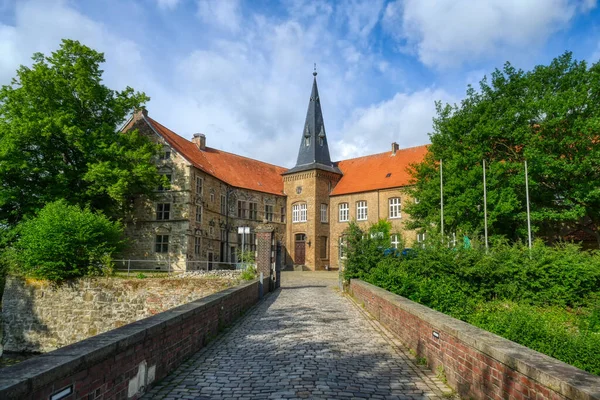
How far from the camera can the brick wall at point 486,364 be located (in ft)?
10.8

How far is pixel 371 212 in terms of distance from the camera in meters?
36.4

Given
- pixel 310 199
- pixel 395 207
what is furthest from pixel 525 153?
pixel 310 199

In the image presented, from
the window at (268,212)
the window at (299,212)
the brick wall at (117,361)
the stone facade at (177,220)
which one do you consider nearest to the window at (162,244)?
the stone facade at (177,220)

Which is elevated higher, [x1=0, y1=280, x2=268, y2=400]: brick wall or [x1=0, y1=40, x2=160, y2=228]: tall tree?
[x1=0, y1=40, x2=160, y2=228]: tall tree

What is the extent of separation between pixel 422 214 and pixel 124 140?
18.1 m

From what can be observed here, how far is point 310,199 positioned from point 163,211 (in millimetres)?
13872

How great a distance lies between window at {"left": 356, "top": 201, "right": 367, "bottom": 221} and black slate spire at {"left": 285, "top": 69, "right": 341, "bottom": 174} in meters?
4.71

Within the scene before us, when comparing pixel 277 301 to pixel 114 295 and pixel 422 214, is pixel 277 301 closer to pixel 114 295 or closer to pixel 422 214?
pixel 114 295

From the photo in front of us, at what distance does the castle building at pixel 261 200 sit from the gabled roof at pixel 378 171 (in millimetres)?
99

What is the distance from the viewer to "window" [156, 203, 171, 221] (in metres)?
28.4

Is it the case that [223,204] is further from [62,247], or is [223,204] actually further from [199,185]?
[62,247]

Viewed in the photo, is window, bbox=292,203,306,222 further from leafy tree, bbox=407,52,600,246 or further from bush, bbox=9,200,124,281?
bush, bbox=9,200,124,281

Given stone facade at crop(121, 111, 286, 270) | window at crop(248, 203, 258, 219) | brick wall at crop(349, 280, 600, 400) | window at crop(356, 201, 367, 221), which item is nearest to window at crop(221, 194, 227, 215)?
stone facade at crop(121, 111, 286, 270)

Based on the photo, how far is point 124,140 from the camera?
25625 millimetres
